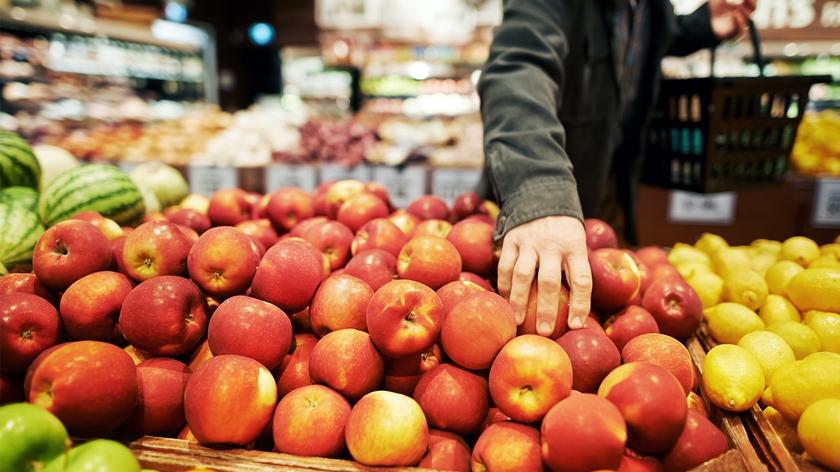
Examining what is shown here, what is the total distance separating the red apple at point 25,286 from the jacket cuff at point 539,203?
0.92 m

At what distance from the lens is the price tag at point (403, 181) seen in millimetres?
3076

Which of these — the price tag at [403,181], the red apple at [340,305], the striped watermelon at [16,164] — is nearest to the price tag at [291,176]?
the price tag at [403,181]

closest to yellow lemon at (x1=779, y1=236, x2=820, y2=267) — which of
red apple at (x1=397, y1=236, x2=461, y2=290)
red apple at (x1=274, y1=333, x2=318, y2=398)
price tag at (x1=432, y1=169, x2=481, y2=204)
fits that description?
red apple at (x1=397, y1=236, x2=461, y2=290)

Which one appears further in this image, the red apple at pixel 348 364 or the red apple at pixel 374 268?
the red apple at pixel 374 268

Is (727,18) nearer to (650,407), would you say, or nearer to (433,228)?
(433,228)

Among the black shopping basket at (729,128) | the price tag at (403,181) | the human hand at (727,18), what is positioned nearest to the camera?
the black shopping basket at (729,128)

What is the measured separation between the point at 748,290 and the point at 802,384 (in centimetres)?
42

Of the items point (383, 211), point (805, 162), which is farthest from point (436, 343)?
point (805, 162)

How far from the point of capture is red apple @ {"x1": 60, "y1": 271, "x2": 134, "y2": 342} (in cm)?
97

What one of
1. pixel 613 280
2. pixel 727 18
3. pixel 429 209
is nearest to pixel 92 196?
pixel 429 209

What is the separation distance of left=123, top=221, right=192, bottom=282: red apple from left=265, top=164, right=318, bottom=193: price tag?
2.12 meters

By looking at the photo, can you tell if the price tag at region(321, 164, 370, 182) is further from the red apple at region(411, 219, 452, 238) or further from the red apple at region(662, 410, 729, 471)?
the red apple at region(662, 410, 729, 471)

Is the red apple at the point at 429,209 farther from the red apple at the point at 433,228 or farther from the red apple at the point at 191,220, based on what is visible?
the red apple at the point at 191,220

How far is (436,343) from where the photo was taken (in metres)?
1.01
